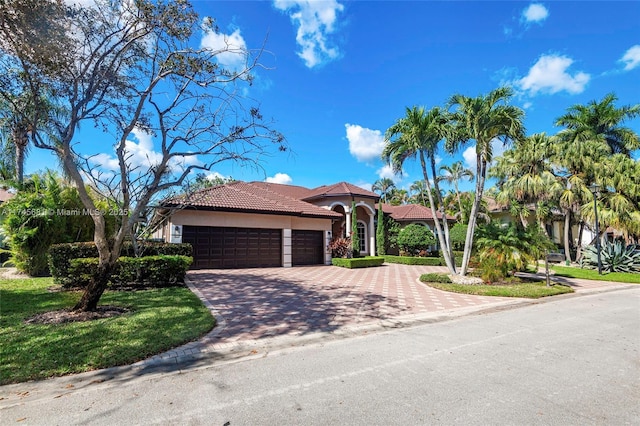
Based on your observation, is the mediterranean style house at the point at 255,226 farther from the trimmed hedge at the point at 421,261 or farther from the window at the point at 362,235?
the trimmed hedge at the point at 421,261

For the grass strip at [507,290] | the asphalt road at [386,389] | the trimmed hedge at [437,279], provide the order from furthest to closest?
the trimmed hedge at [437,279] → the grass strip at [507,290] → the asphalt road at [386,389]

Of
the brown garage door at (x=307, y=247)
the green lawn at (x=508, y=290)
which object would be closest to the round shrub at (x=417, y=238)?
the brown garage door at (x=307, y=247)

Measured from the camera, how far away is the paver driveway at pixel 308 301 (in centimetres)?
643

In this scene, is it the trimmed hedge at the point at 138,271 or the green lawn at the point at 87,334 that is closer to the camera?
the green lawn at the point at 87,334

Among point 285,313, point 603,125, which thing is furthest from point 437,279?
point 603,125

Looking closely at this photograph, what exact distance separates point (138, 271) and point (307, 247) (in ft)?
36.8

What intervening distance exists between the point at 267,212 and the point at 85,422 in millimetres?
14762

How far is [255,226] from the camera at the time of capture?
1761 cm

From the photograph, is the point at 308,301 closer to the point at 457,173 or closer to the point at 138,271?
the point at 138,271

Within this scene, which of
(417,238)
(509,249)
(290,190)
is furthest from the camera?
(290,190)

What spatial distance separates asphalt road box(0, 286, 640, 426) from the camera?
121 inches

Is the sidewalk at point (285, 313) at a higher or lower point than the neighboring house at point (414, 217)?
lower

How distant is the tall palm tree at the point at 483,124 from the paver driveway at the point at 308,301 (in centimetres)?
385

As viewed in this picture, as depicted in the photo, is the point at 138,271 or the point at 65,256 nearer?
the point at 65,256
